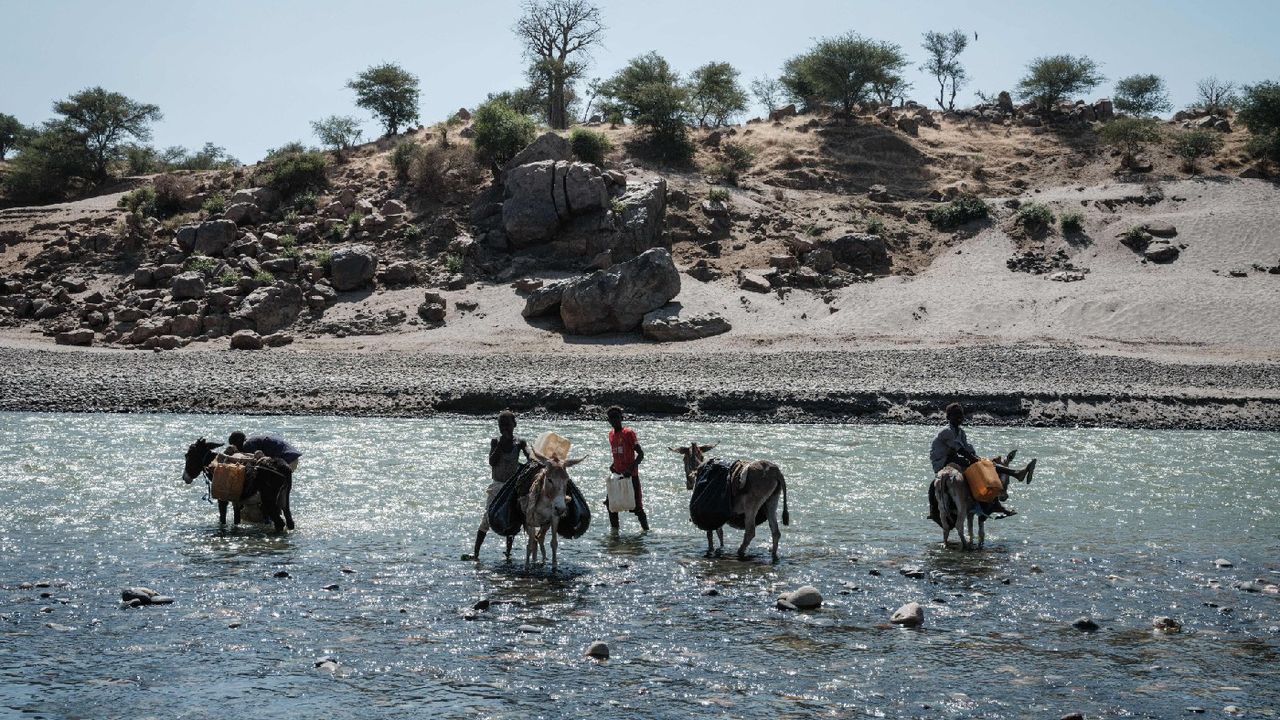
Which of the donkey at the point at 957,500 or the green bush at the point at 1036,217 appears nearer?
the donkey at the point at 957,500

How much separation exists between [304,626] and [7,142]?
68.4 metres

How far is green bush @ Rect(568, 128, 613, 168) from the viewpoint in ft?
147

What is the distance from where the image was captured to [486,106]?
46.4 metres

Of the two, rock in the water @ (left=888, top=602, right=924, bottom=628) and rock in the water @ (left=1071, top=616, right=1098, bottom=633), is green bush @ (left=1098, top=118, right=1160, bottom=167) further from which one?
rock in the water @ (left=888, top=602, right=924, bottom=628)

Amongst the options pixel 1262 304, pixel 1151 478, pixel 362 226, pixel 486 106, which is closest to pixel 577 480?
pixel 1151 478

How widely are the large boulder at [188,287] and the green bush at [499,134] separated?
13.9 m

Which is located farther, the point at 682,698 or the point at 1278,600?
the point at 1278,600

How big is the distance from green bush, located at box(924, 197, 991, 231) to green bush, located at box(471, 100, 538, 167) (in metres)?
17.1

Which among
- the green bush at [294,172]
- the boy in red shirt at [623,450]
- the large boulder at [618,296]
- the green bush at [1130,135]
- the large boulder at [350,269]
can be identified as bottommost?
the boy in red shirt at [623,450]

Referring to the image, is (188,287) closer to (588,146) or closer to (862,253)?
(588,146)

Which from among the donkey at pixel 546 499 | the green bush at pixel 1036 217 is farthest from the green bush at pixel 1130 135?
the donkey at pixel 546 499

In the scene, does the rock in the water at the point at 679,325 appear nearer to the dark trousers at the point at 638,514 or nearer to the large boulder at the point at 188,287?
the large boulder at the point at 188,287

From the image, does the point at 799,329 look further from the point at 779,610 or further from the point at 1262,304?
the point at 779,610

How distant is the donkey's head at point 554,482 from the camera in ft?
33.3
